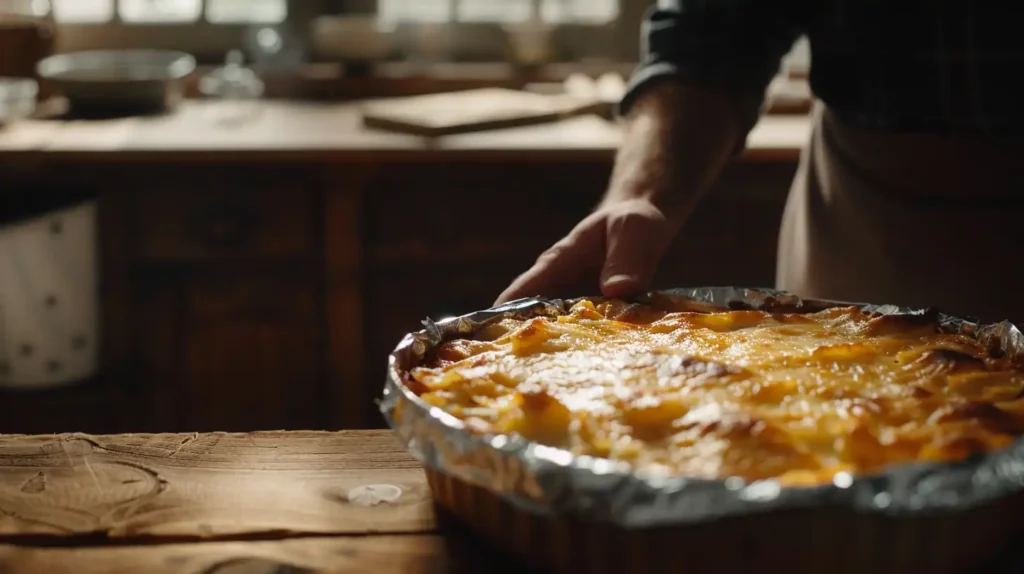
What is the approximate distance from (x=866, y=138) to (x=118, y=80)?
71.3 inches

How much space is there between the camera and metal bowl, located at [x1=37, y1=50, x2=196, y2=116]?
8.55 ft

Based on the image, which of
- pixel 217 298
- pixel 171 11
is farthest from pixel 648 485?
pixel 171 11

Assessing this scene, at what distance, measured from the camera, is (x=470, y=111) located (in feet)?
8.43

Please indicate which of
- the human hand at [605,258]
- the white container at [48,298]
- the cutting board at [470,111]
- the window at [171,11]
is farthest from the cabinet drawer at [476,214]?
the human hand at [605,258]

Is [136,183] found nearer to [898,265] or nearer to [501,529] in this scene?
[898,265]

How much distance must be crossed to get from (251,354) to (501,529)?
1.83m

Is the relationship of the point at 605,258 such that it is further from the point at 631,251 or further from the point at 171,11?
the point at 171,11

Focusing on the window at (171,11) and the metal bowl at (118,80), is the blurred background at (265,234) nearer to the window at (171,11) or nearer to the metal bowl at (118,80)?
the metal bowl at (118,80)

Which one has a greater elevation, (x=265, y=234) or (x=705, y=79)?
(x=705, y=79)

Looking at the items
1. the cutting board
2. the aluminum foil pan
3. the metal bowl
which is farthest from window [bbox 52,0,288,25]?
the aluminum foil pan

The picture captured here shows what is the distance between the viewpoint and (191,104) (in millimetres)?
2861

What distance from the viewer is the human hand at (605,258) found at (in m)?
1.17

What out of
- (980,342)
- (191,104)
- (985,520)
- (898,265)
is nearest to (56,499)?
(985,520)

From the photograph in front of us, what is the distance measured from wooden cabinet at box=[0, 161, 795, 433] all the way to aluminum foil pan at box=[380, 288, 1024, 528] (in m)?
1.63
